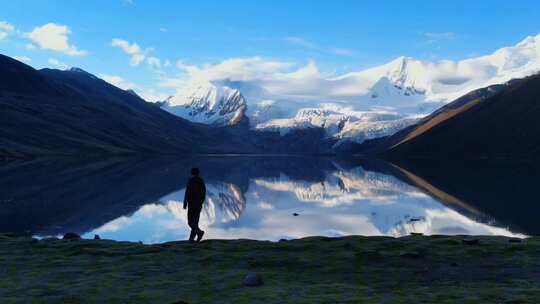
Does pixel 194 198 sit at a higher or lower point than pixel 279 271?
higher

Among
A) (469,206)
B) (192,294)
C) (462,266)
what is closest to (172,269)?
(192,294)

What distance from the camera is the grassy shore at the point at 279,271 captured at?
16.2m

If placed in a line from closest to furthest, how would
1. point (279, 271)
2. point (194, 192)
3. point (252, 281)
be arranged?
point (252, 281) < point (279, 271) < point (194, 192)

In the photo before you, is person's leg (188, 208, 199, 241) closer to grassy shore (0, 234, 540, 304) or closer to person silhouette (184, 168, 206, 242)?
person silhouette (184, 168, 206, 242)

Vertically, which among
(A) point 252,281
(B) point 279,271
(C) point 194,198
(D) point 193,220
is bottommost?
(B) point 279,271

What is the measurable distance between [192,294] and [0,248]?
15.9 m

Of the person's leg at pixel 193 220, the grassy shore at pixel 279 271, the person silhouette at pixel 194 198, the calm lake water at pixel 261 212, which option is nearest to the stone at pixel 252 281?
the grassy shore at pixel 279 271

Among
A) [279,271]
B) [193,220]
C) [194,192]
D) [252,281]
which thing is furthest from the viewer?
[193,220]

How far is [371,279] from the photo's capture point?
19.0 meters

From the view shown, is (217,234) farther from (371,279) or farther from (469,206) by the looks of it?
(469,206)

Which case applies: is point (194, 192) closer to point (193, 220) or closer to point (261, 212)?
point (193, 220)

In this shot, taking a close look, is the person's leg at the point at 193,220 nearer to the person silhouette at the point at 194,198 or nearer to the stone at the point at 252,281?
the person silhouette at the point at 194,198

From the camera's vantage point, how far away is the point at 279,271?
21.0 metres

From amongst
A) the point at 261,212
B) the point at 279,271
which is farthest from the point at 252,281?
the point at 261,212
